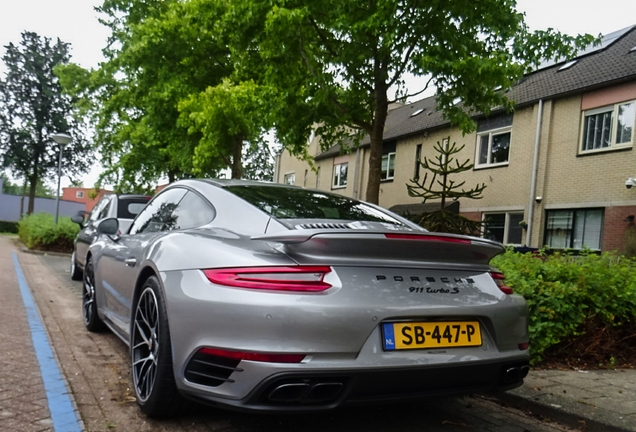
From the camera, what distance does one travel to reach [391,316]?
2383 millimetres

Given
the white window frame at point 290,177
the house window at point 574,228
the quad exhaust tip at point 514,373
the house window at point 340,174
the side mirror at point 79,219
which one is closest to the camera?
the quad exhaust tip at point 514,373

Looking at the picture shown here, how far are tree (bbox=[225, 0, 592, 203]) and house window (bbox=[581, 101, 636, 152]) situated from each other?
16.0ft

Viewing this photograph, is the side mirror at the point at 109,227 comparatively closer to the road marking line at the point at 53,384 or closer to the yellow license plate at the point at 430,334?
the road marking line at the point at 53,384

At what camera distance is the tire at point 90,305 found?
5012 mm

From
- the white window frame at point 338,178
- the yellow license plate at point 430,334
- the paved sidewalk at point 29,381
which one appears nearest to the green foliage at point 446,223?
the paved sidewalk at point 29,381

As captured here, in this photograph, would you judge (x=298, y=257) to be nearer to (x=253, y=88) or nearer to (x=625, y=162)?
(x=253, y=88)

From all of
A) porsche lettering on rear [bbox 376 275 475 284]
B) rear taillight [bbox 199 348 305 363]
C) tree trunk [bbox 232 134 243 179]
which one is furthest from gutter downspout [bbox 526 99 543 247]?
rear taillight [bbox 199 348 305 363]

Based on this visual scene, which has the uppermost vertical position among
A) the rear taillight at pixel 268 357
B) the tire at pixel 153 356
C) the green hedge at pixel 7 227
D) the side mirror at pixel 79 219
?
the side mirror at pixel 79 219

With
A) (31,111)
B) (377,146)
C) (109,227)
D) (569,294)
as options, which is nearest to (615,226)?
(377,146)

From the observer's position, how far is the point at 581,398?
11.7ft

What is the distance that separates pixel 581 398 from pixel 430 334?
1.73 meters

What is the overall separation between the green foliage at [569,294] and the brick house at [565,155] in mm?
8486

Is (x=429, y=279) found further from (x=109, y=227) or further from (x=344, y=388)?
(x=109, y=227)

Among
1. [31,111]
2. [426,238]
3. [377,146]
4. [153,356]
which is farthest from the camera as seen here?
[31,111]
